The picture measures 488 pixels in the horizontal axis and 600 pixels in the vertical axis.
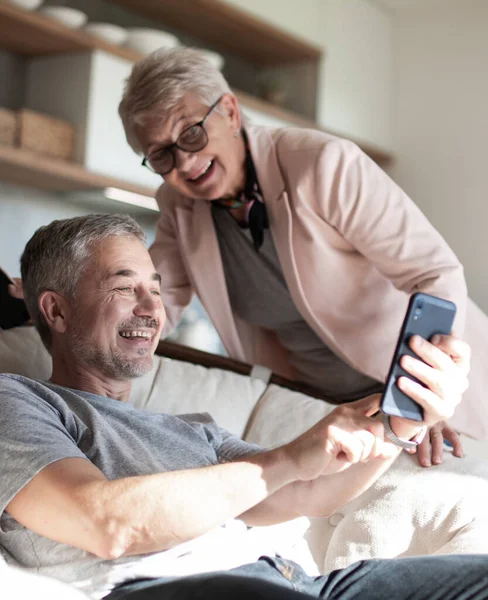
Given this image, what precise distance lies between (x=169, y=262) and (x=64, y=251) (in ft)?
2.17

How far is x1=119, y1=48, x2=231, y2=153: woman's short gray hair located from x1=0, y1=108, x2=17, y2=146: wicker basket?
4.28ft

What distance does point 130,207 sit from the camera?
12.4 ft

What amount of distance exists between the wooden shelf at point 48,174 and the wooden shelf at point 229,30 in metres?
0.93

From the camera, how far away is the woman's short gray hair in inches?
A: 75.3

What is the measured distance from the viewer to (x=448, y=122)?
468 centimetres

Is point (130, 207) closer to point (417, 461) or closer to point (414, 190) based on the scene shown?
point (414, 190)

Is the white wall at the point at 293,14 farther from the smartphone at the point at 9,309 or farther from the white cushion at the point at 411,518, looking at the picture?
the white cushion at the point at 411,518

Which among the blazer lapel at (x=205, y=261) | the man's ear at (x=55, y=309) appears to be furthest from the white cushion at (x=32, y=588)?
the blazer lapel at (x=205, y=261)

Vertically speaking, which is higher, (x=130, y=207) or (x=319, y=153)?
(x=319, y=153)

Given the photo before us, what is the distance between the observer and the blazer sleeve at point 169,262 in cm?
225

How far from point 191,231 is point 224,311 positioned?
21 cm

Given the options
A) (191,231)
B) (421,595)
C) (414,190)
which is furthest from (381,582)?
(414,190)

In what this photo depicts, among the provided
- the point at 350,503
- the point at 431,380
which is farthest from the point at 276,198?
the point at 431,380

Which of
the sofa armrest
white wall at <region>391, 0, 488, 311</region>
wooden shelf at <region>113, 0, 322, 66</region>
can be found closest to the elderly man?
the sofa armrest
